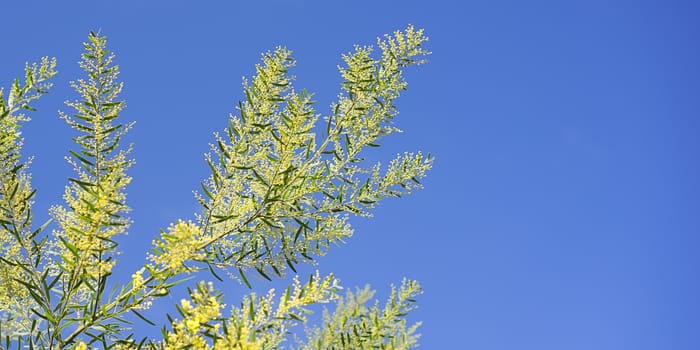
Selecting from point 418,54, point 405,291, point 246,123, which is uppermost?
point 418,54

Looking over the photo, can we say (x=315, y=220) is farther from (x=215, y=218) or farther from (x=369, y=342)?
(x=369, y=342)

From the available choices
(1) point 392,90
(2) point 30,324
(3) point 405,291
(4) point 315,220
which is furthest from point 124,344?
(1) point 392,90

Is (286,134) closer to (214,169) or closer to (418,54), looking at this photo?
(214,169)

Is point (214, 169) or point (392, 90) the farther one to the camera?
point (392, 90)

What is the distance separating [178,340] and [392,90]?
2.51 meters

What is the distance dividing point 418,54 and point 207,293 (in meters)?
2.73

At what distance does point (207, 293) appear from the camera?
3.43 m

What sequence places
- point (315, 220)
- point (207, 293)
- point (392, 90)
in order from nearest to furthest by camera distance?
point (207, 293), point (315, 220), point (392, 90)

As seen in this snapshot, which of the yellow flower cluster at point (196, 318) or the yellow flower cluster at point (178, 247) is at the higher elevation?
the yellow flower cluster at point (178, 247)

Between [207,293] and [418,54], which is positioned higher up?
[418,54]

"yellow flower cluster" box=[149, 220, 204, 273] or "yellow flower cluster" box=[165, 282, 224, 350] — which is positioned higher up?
"yellow flower cluster" box=[149, 220, 204, 273]

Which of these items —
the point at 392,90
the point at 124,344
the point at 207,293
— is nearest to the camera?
the point at 207,293

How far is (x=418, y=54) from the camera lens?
209 inches

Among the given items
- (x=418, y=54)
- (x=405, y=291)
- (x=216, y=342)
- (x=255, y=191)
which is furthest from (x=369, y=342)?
(x=418, y=54)
